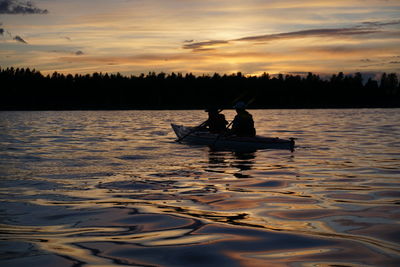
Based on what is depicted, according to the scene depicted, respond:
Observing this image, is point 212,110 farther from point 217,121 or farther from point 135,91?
point 135,91

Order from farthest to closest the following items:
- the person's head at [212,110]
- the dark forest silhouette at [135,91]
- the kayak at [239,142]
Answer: the dark forest silhouette at [135,91], the person's head at [212,110], the kayak at [239,142]

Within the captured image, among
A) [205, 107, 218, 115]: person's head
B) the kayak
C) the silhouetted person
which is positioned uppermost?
[205, 107, 218, 115]: person's head

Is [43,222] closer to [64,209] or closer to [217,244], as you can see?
[64,209]

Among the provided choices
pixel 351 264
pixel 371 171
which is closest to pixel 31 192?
pixel 351 264

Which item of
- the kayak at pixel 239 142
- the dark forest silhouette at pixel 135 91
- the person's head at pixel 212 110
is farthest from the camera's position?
the dark forest silhouette at pixel 135 91

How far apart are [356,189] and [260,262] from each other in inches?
197

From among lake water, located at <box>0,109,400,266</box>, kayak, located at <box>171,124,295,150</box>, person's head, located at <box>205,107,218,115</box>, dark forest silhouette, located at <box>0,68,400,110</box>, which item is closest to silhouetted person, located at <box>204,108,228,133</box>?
person's head, located at <box>205,107,218,115</box>

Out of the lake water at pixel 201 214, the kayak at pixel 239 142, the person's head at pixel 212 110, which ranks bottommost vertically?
the lake water at pixel 201 214

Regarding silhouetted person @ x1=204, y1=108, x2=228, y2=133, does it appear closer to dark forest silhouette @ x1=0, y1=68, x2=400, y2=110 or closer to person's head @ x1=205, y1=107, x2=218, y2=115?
person's head @ x1=205, y1=107, x2=218, y2=115

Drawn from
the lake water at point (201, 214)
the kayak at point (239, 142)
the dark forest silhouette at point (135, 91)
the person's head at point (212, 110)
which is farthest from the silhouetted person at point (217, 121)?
the dark forest silhouette at point (135, 91)

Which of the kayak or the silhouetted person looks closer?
the kayak

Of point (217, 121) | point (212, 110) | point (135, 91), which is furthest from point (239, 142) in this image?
point (135, 91)

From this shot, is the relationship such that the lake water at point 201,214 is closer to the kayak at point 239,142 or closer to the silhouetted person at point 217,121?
the kayak at point 239,142

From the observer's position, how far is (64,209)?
727 centimetres
